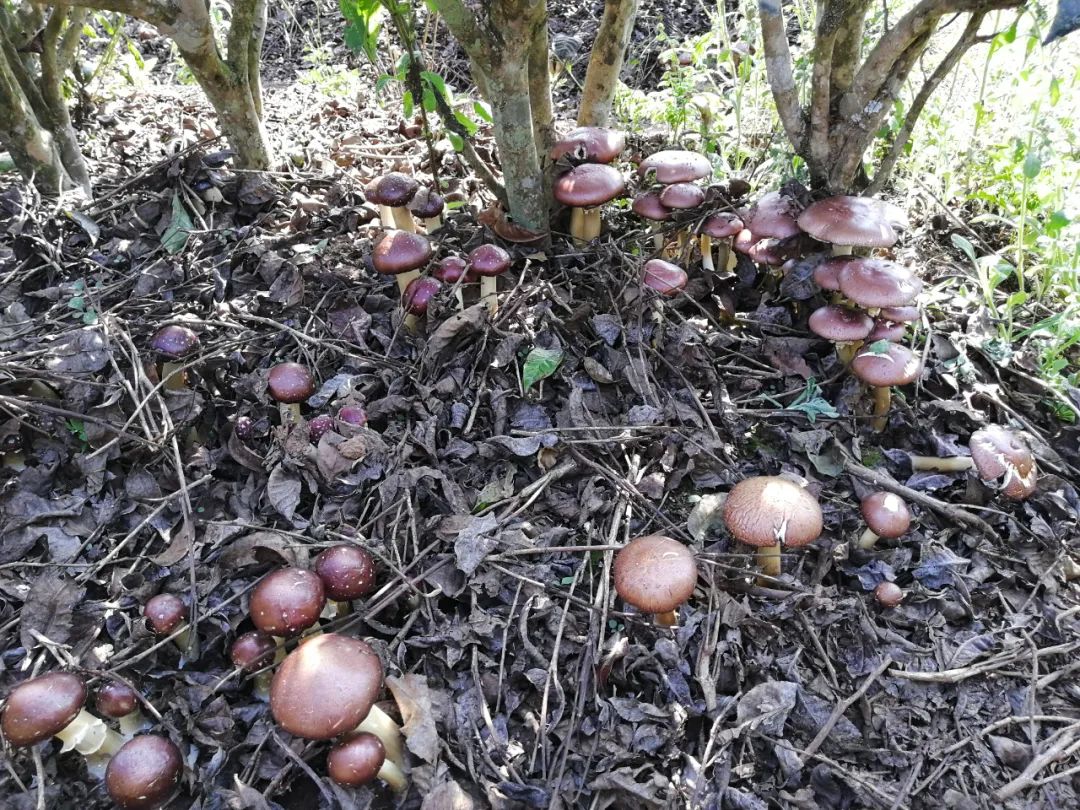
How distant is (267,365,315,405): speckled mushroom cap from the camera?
10.1 feet

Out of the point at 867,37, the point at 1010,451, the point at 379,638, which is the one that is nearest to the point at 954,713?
the point at 1010,451

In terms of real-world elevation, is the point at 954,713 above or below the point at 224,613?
below

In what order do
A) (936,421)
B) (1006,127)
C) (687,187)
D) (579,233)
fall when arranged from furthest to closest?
(1006,127), (579,233), (687,187), (936,421)

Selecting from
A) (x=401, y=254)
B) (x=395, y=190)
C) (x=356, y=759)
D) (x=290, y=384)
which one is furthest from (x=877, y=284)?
(x=356, y=759)

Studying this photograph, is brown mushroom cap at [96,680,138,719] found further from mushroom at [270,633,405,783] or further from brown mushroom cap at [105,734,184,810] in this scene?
mushroom at [270,633,405,783]

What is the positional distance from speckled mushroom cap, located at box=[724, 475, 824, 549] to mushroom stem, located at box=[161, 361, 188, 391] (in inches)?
106

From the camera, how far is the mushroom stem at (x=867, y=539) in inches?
112

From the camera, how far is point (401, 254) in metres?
3.46

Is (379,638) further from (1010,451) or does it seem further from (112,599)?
(1010,451)

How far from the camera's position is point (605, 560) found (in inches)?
106

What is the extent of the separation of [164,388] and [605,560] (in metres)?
2.33

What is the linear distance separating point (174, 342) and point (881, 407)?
11.3 ft

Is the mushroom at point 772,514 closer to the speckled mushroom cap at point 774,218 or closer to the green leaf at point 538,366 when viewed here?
the green leaf at point 538,366

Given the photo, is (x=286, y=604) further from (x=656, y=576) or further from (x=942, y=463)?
(x=942, y=463)
